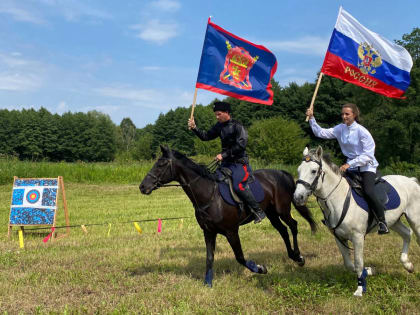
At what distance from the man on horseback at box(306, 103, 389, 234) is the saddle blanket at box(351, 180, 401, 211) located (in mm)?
104

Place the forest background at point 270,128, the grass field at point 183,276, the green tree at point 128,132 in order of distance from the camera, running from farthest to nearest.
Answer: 1. the green tree at point 128,132
2. the forest background at point 270,128
3. the grass field at point 183,276

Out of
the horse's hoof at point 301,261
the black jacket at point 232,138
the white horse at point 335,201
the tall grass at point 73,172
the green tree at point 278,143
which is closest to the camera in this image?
the white horse at point 335,201

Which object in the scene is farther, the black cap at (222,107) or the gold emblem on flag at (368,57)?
the gold emblem on flag at (368,57)

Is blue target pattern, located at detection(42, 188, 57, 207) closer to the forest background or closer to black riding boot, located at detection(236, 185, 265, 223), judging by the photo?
black riding boot, located at detection(236, 185, 265, 223)

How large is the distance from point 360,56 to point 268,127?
128 ft

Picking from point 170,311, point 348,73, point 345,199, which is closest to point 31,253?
point 170,311

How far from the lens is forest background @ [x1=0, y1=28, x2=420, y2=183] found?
130ft

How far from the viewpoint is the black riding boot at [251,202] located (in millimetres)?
6160

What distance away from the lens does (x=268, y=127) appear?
46.2 m

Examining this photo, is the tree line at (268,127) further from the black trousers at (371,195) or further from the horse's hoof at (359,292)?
the horse's hoof at (359,292)

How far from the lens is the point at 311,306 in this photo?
5117 mm

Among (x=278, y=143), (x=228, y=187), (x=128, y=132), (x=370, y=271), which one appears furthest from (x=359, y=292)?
(x=128, y=132)

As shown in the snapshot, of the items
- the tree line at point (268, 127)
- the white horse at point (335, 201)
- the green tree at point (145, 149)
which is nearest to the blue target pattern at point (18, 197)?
the white horse at point (335, 201)

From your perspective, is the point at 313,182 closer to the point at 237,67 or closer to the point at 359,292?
the point at 359,292
